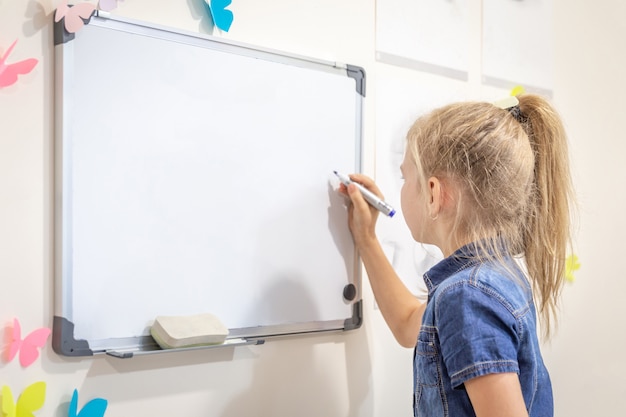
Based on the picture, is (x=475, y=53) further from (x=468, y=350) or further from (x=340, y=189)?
(x=468, y=350)

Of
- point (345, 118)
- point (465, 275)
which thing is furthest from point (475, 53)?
point (465, 275)

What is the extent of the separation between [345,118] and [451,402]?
54 cm

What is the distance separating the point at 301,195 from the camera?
114 cm

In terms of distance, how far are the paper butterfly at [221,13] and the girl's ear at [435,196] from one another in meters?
0.40

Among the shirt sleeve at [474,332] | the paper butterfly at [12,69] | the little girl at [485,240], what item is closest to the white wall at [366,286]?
the paper butterfly at [12,69]

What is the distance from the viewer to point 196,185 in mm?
1021

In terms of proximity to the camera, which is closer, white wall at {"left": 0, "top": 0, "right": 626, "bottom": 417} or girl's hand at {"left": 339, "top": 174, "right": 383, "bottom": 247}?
white wall at {"left": 0, "top": 0, "right": 626, "bottom": 417}

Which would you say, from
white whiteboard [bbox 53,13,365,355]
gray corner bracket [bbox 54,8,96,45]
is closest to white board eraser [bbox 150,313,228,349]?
white whiteboard [bbox 53,13,365,355]

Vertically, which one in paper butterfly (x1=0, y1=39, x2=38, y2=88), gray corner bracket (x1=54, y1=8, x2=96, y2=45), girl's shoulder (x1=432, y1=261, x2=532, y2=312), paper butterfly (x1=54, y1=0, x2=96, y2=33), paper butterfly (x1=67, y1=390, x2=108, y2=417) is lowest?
paper butterfly (x1=67, y1=390, x2=108, y2=417)

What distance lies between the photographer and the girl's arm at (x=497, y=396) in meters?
0.81

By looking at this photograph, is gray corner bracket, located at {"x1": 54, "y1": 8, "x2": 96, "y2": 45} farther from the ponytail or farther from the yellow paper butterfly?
the yellow paper butterfly

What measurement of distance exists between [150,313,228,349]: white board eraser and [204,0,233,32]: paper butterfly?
45cm

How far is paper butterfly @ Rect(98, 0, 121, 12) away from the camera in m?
0.93

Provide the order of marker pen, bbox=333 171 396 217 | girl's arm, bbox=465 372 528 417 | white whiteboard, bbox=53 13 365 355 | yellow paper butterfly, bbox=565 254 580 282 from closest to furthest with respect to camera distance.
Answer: girl's arm, bbox=465 372 528 417, white whiteboard, bbox=53 13 365 355, marker pen, bbox=333 171 396 217, yellow paper butterfly, bbox=565 254 580 282
